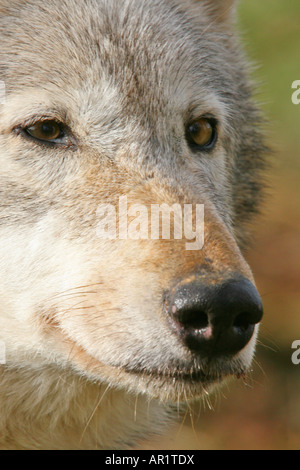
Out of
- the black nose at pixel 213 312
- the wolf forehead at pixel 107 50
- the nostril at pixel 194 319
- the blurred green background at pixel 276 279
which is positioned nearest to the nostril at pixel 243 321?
the black nose at pixel 213 312

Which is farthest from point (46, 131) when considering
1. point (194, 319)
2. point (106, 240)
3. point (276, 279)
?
point (276, 279)

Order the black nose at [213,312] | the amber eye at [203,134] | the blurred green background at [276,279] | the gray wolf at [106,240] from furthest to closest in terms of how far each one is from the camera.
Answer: the blurred green background at [276,279] < the amber eye at [203,134] < the gray wolf at [106,240] < the black nose at [213,312]

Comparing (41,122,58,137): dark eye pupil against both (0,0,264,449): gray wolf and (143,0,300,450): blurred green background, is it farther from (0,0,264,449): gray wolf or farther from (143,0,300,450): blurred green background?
(143,0,300,450): blurred green background

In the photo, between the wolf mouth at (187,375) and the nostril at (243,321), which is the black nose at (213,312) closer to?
the nostril at (243,321)

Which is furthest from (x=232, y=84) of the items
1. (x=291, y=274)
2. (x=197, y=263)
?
(x=291, y=274)

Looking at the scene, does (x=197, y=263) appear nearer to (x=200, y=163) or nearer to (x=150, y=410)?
(x=200, y=163)

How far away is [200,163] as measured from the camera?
11.7 ft

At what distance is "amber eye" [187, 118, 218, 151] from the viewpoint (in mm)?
3611

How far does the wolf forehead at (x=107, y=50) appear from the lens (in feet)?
10.5

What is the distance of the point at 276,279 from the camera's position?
888 centimetres

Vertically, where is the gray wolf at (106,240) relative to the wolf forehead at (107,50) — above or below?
below

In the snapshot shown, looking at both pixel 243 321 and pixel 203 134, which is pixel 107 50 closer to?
pixel 203 134

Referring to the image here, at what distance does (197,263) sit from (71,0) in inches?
69.7

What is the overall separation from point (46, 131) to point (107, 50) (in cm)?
56
